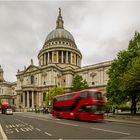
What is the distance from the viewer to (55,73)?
9588 cm

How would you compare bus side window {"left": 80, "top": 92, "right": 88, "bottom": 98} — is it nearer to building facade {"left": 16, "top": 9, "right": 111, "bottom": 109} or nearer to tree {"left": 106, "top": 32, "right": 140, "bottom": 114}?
tree {"left": 106, "top": 32, "right": 140, "bottom": 114}

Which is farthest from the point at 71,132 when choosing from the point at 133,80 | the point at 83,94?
the point at 133,80

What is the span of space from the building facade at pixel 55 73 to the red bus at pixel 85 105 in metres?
52.7

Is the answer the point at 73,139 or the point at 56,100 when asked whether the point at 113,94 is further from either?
the point at 73,139

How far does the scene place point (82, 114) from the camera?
1261 inches

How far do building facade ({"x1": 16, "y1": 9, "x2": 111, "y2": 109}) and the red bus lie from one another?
52.7 m

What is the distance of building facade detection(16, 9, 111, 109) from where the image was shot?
9325cm

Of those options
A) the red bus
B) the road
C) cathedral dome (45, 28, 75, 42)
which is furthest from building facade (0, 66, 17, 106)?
the road

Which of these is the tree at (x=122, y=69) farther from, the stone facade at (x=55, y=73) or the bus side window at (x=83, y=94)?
the stone facade at (x=55, y=73)

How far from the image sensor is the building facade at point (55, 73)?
306 ft

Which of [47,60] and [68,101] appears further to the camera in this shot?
[47,60]

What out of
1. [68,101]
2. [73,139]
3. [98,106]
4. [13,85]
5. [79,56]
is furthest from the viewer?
[13,85]

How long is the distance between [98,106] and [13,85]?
115 meters

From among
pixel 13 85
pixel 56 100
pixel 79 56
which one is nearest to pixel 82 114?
pixel 56 100
